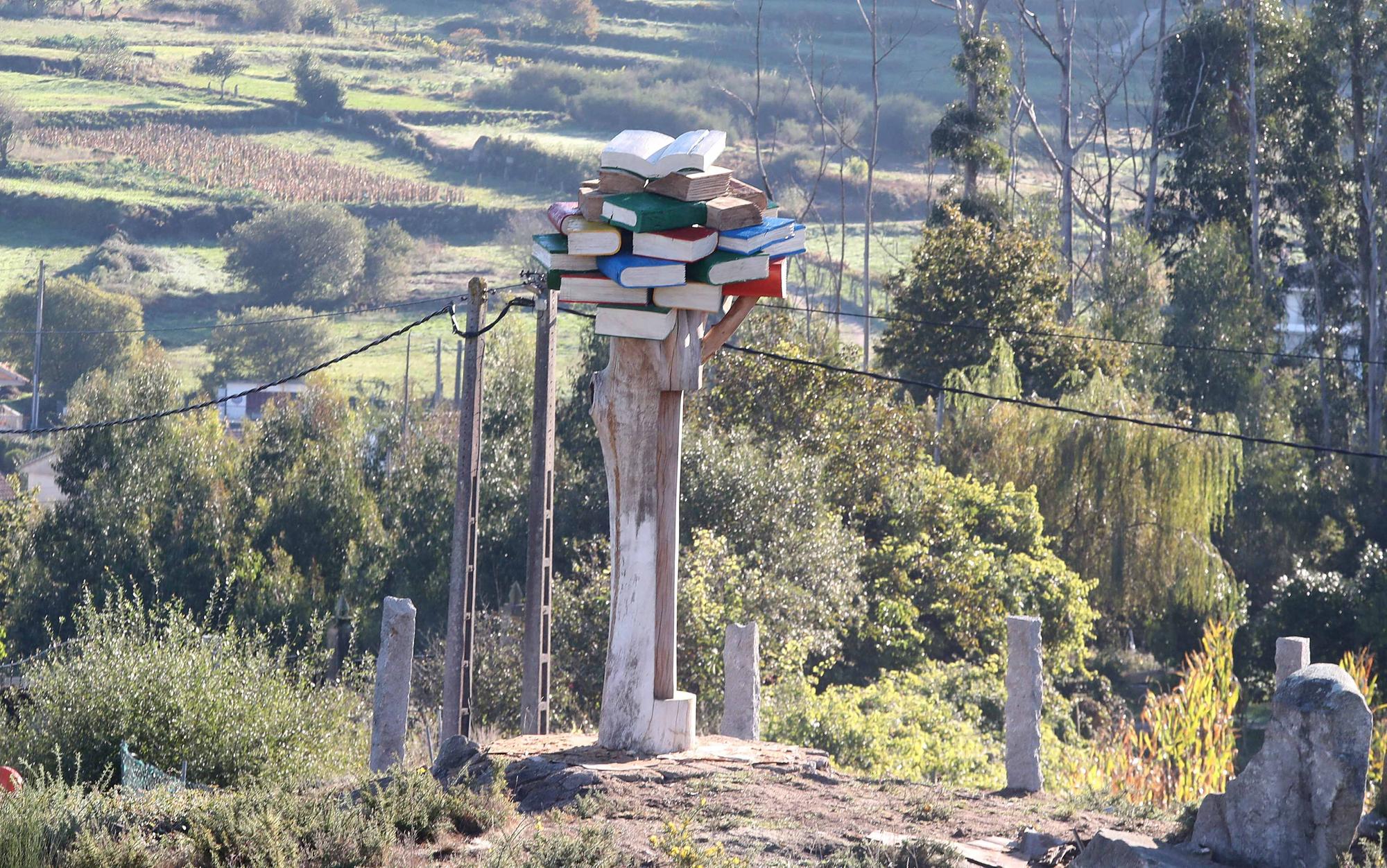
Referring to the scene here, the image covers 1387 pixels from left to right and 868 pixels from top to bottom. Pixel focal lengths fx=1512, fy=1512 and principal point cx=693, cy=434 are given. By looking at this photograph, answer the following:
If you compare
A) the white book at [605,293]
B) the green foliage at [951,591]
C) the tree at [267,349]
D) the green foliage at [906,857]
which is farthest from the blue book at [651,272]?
the tree at [267,349]

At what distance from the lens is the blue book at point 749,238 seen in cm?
830

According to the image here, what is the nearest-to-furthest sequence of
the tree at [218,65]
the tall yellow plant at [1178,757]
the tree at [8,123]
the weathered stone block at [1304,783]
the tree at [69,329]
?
the weathered stone block at [1304,783], the tall yellow plant at [1178,757], the tree at [69,329], the tree at [8,123], the tree at [218,65]

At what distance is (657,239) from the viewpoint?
26.6ft

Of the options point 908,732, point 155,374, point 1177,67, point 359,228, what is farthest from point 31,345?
point 908,732

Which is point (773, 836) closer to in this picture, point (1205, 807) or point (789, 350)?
point (1205, 807)

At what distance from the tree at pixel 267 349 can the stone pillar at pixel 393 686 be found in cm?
5446

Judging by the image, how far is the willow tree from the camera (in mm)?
25172

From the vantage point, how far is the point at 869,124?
354ft

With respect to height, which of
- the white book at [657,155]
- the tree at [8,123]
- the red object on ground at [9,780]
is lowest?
the red object on ground at [9,780]

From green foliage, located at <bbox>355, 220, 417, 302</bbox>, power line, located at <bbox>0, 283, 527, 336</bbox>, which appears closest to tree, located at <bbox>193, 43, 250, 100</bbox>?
green foliage, located at <bbox>355, 220, 417, 302</bbox>

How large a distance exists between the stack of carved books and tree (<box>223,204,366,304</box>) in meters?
75.1

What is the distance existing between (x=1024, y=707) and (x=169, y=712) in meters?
5.64

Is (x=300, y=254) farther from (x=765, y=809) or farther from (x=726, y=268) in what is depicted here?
(x=765, y=809)

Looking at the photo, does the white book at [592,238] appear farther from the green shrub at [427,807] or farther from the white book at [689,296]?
the green shrub at [427,807]
